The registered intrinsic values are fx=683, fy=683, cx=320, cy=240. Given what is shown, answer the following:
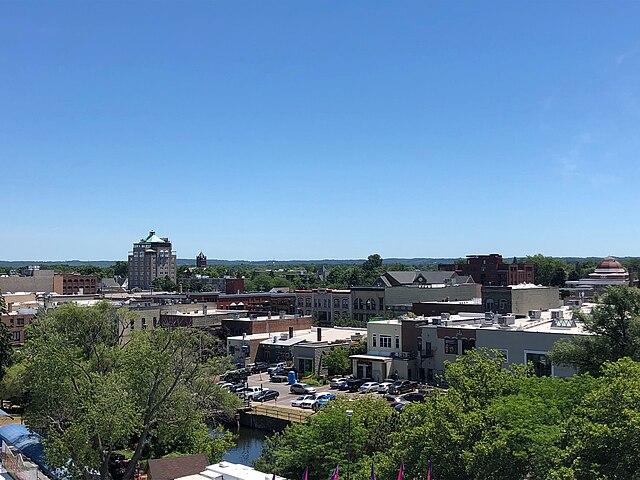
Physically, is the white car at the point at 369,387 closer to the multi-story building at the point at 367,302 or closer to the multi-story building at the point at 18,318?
the multi-story building at the point at 367,302

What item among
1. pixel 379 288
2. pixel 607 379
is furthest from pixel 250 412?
pixel 379 288

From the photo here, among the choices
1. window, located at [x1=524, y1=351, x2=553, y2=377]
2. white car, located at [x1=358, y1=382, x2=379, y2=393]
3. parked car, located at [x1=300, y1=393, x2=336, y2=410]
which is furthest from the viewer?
white car, located at [x1=358, y1=382, x2=379, y2=393]

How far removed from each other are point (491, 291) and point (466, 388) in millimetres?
43861

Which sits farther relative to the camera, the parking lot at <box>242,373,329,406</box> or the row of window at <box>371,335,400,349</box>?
the row of window at <box>371,335,400,349</box>

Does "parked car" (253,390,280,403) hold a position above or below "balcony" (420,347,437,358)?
below

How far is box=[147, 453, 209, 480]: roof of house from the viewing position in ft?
96.9

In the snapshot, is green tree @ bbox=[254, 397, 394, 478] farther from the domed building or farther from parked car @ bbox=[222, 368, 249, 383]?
the domed building

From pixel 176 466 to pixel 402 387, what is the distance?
98.7 ft

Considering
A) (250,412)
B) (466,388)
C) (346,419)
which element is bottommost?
(250,412)

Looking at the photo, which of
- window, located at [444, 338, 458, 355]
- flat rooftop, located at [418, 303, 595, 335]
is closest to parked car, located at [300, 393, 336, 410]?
window, located at [444, 338, 458, 355]

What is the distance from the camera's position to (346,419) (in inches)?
1231

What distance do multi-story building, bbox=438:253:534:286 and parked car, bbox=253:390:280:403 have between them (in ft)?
250

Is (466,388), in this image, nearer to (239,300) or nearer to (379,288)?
(379,288)

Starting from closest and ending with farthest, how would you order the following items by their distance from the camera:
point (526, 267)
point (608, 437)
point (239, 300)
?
point (608, 437)
point (239, 300)
point (526, 267)
